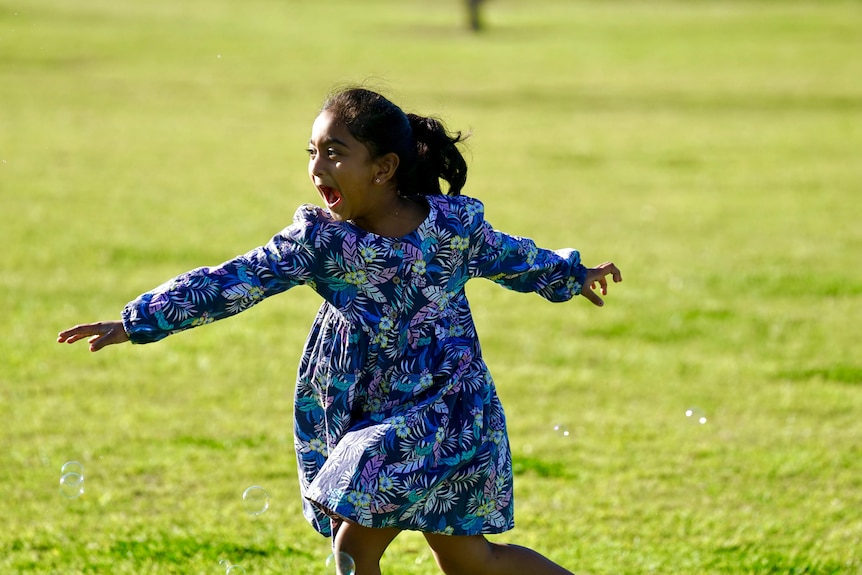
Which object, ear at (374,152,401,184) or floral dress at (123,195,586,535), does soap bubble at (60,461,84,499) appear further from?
ear at (374,152,401,184)

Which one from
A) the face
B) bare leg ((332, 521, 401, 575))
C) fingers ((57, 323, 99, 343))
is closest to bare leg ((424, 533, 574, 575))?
bare leg ((332, 521, 401, 575))

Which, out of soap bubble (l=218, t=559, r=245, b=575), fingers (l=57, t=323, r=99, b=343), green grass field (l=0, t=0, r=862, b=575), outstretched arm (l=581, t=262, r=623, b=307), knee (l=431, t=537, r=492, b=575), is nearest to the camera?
fingers (l=57, t=323, r=99, b=343)

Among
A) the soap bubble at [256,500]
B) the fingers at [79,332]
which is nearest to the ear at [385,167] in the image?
the fingers at [79,332]

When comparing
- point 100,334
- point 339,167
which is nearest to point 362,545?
point 100,334

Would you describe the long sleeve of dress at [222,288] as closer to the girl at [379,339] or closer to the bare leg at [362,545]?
the girl at [379,339]

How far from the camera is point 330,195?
302 cm

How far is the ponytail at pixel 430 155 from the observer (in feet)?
10.5

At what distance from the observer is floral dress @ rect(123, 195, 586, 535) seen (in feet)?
9.56

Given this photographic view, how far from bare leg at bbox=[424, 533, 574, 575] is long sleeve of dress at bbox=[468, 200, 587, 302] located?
0.71 meters

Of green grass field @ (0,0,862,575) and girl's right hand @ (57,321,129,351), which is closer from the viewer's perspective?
girl's right hand @ (57,321,129,351)

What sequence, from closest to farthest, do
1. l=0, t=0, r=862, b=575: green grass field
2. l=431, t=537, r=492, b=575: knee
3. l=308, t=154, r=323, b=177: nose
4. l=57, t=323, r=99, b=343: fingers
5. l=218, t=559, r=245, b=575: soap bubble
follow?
l=57, t=323, r=99, b=343: fingers < l=308, t=154, r=323, b=177: nose < l=431, t=537, r=492, b=575: knee < l=218, t=559, r=245, b=575: soap bubble < l=0, t=0, r=862, b=575: green grass field

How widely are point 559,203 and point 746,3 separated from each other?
111 ft

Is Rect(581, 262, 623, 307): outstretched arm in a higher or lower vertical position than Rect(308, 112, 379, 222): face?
lower

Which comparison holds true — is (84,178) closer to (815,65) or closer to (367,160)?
(367,160)
